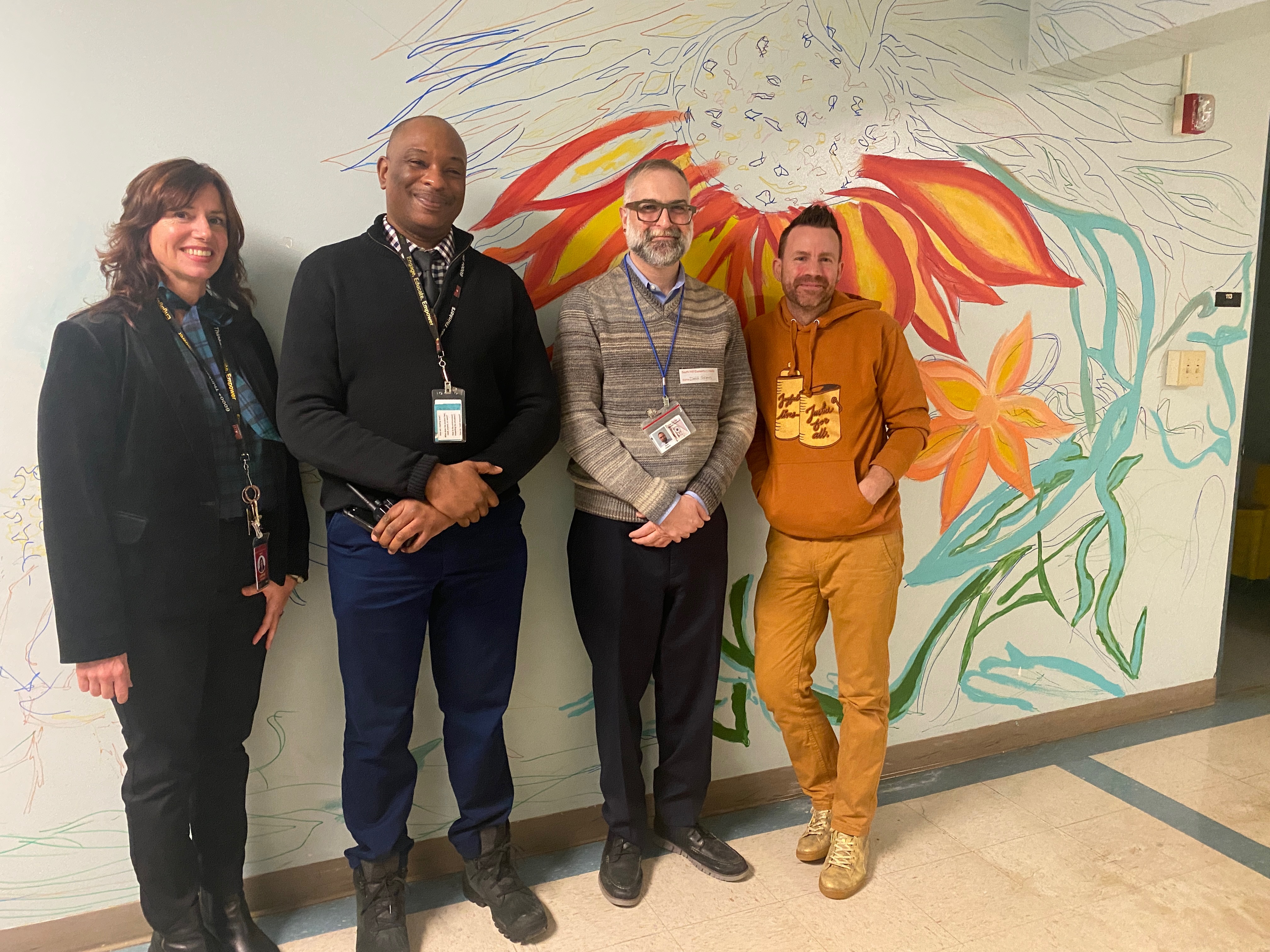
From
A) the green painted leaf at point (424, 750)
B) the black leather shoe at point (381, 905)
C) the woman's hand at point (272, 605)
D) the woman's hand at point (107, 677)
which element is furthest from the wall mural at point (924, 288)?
the woman's hand at point (107, 677)

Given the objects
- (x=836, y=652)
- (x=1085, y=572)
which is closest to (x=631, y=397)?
(x=836, y=652)

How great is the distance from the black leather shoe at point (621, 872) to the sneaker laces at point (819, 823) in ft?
1.62

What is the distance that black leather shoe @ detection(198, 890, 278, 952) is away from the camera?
1976 millimetres

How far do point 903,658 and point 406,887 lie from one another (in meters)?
1.70

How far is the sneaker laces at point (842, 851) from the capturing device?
2273 mm

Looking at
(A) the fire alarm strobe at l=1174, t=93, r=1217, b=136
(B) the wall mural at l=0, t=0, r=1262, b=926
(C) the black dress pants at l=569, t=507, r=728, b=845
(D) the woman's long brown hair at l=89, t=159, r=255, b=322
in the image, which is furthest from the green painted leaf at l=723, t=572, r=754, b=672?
(A) the fire alarm strobe at l=1174, t=93, r=1217, b=136

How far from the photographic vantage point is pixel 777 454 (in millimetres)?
2330

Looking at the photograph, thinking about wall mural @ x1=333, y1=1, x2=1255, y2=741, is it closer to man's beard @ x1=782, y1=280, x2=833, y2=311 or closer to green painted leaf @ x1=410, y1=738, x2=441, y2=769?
man's beard @ x1=782, y1=280, x2=833, y2=311

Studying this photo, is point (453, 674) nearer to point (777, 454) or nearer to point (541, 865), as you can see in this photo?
point (541, 865)

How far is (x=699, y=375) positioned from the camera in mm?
2172

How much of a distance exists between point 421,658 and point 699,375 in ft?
3.33

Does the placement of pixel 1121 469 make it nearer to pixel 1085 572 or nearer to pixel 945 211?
pixel 1085 572

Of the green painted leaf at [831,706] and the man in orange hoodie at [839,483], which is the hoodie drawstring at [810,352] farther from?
the green painted leaf at [831,706]

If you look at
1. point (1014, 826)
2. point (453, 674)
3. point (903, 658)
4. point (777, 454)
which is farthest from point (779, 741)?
point (453, 674)
